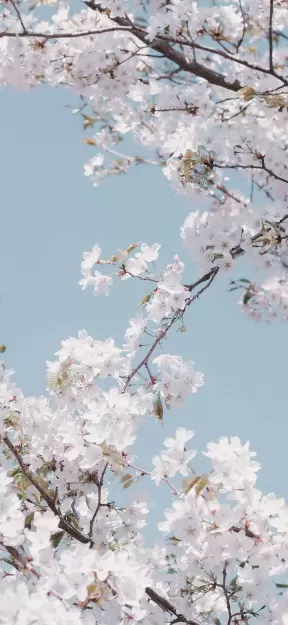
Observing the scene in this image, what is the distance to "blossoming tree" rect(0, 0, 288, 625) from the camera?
2404mm

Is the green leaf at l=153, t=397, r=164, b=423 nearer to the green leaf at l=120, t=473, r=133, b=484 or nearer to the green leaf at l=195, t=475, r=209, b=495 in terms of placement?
the green leaf at l=120, t=473, r=133, b=484

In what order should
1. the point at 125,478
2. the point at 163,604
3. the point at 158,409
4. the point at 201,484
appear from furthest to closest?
the point at 158,409 < the point at 125,478 < the point at 163,604 < the point at 201,484

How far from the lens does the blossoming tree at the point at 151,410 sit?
240 centimetres

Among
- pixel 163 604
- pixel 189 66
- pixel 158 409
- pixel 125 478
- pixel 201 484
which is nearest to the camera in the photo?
pixel 201 484

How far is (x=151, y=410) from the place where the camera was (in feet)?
10.7

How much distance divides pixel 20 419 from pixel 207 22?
117 inches

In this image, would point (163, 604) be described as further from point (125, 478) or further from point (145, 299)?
point (145, 299)

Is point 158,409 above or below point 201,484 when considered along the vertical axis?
above

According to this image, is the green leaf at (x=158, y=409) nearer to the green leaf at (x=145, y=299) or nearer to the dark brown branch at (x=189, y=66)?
the green leaf at (x=145, y=299)

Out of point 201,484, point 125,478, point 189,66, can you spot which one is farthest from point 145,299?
point 189,66

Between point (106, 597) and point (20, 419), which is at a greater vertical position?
point (20, 419)

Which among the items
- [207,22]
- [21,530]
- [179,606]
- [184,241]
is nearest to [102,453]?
[21,530]

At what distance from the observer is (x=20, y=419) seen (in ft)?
11.2

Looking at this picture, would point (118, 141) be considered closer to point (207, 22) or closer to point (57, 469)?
point (207, 22)
